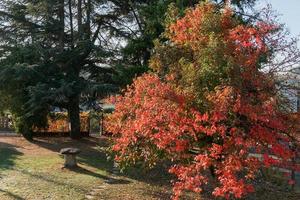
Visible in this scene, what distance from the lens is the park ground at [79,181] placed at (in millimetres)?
10398

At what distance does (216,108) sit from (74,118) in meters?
14.0

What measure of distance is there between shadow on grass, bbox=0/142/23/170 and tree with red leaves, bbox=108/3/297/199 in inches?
234

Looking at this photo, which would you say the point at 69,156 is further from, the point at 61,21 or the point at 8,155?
the point at 61,21

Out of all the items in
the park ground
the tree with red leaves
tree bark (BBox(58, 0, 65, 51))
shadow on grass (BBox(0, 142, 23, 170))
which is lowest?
the park ground

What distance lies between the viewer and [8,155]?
1594cm

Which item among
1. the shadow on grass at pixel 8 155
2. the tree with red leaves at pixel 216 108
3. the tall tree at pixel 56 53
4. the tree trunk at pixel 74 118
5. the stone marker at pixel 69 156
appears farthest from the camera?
the tree trunk at pixel 74 118

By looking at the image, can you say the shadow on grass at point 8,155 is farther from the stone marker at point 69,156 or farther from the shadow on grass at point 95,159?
the stone marker at point 69,156

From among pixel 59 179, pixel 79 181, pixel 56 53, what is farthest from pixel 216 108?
pixel 56 53

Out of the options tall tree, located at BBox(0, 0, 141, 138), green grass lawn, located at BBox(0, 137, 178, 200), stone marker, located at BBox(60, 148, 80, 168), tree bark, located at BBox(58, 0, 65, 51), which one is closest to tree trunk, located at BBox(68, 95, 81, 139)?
tall tree, located at BBox(0, 0, 141, 138)

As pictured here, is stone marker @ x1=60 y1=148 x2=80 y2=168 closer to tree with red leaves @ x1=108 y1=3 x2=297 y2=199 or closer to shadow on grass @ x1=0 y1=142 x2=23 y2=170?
shadow on grass @ x1=0 y1=142 x2=23 y2=170

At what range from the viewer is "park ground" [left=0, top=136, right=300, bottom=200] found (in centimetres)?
1040

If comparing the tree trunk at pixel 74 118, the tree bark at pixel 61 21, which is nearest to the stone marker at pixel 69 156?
the tree trunk at pixel 74 118

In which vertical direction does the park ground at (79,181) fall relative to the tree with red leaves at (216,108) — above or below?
below

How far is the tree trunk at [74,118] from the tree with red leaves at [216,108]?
1115 cm
